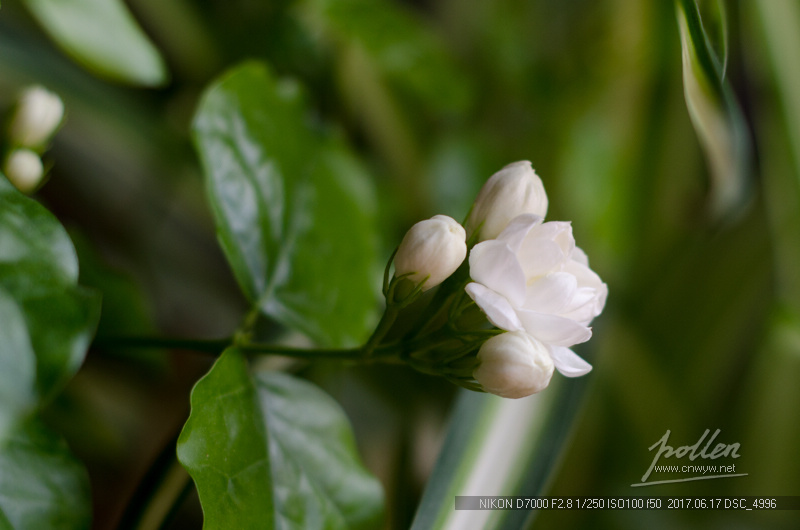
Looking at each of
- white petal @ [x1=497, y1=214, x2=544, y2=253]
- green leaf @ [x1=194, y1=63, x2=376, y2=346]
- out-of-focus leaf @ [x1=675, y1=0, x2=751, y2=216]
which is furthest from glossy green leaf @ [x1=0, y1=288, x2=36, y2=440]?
out-of-focus leaf @ [x1=675, y1=0, x2=751, y2=216]

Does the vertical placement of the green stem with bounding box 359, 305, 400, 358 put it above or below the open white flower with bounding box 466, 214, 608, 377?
below

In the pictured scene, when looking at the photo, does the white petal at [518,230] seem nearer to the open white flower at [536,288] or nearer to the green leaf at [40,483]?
the open white flower at [536,288]

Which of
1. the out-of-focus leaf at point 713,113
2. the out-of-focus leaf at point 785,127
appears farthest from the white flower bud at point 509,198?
the out-of-focus leaf at point 785,127

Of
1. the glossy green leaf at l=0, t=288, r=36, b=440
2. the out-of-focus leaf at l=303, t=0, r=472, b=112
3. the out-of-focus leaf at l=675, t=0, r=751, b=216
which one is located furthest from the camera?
the out-of-focus leaf at l=303, t=0, r=472, b=112

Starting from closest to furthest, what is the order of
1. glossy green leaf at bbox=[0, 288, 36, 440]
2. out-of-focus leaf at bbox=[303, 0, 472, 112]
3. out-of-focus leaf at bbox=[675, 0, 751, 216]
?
glossy green leaf at bbox=[0, 288, 36, 440], out-of-focus leaf at bbox=[675, 0, 751, 216], out-of-focus leaf at bbox=[303, 0, 472, 112]

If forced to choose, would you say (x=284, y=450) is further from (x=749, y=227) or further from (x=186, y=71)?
(x=749, y=227)

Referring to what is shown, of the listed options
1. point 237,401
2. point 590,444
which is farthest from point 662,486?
point 237,401

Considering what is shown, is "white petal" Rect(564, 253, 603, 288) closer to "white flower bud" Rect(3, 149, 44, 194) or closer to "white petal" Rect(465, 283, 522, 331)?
"white petal" Rect(465, 283, 522, 331)
